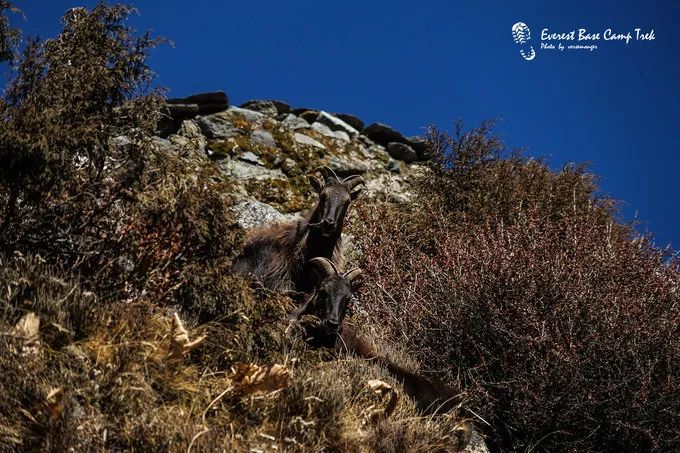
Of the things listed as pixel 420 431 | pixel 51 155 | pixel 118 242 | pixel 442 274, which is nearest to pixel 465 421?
pixel 420 431

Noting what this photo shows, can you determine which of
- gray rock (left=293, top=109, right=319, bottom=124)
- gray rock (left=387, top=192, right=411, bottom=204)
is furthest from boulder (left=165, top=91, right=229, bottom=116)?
gray rock (left=387, top=192, right=411, bottom=204)

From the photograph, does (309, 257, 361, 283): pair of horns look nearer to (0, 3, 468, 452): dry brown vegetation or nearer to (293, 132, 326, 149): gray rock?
(0, 3, 468, 452): dry brown vegetation

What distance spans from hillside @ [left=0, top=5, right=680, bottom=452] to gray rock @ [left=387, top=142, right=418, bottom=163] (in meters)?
8.51

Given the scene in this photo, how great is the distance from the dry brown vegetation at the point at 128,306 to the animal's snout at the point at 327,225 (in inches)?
109

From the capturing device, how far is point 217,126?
14055 millimetres

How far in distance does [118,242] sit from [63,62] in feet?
5.39

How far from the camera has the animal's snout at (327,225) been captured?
797 centimetres

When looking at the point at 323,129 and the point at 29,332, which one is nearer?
the point at 29,332

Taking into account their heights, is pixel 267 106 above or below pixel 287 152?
above

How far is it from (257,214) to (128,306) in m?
7.14

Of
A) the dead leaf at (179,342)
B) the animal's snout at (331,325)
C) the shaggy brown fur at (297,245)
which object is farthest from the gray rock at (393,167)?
the dead leaf at (179,342)

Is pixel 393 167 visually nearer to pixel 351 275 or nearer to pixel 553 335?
pixel 351 275

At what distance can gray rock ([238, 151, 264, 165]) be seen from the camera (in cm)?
1351

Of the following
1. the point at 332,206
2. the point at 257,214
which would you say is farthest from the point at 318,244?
the point at 257,214
